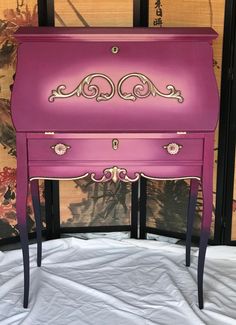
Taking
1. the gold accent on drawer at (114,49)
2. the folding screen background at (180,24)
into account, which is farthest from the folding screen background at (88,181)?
the gold accent on drawer at (114,49)

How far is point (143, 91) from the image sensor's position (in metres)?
1.79

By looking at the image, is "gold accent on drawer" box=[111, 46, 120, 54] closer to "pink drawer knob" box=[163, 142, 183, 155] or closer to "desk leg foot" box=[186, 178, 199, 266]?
"pink drawer knob" box=[163, 142, 183, 155]

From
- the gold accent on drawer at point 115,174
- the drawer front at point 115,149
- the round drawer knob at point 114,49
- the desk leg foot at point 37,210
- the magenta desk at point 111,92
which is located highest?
the round drawer knob at point 114,49

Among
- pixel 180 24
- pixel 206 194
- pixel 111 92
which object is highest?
pixel 180 24

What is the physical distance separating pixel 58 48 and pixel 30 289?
1027 millimetres

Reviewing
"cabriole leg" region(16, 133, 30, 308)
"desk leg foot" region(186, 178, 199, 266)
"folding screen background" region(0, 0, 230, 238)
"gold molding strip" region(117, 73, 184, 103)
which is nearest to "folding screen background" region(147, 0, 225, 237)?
"folding screen background" region(0, 0, 230, 238)

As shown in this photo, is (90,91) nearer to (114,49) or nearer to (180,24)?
(114,49)

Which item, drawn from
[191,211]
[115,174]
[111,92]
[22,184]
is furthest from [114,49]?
[191,211]

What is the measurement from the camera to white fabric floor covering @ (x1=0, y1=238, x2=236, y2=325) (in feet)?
6.27

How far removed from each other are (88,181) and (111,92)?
0.81m

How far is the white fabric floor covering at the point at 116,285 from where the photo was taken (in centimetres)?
191

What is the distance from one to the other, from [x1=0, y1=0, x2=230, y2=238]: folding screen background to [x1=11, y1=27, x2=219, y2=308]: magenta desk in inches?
18.2

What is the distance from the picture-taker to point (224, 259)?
238 centimetres

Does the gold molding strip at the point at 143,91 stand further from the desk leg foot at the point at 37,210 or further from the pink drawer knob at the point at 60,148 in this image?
the desk leg foot at the point at 37,210
